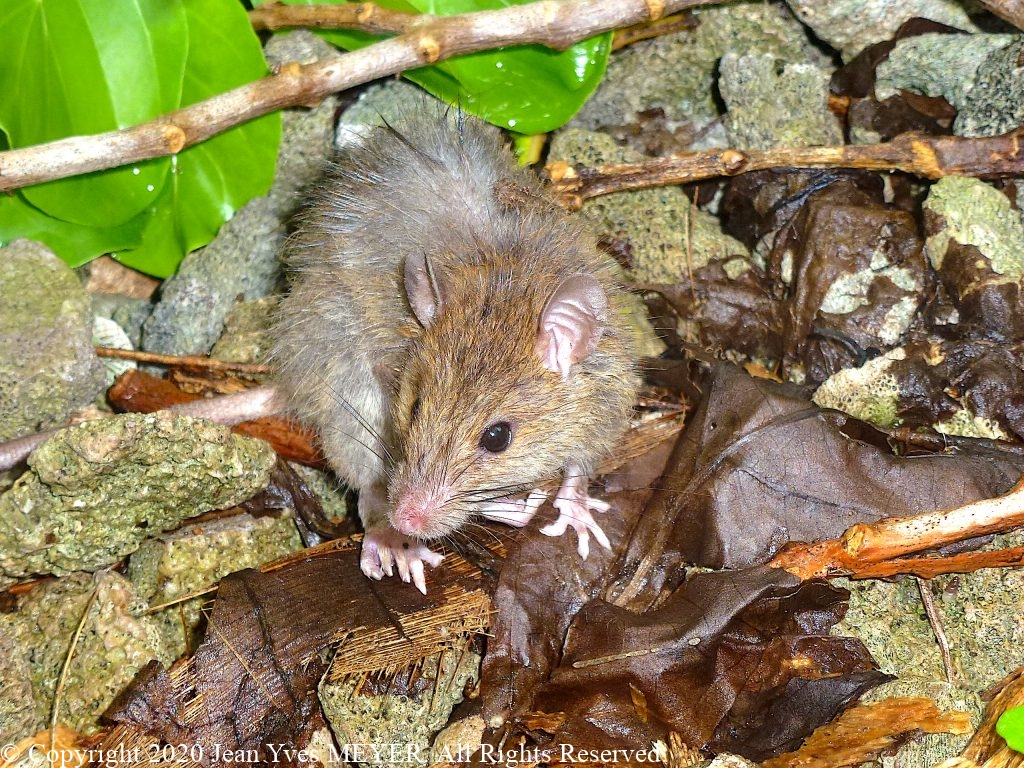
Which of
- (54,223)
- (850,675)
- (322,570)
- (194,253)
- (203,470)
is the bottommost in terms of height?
(850,675)

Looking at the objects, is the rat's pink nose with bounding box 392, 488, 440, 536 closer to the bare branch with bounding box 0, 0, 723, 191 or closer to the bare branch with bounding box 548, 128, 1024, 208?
the bare branch with bounding box 548, 128, 1024, 208

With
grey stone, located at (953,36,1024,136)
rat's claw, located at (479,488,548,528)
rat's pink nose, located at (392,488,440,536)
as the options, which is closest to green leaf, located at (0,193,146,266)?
rat's pink nose, located at (392,488,440,536)

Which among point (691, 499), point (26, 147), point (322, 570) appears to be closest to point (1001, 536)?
point (691, 499)

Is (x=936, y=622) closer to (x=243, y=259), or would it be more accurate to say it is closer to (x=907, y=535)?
(x=907, y=535)

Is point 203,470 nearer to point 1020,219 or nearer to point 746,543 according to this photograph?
point 746,543

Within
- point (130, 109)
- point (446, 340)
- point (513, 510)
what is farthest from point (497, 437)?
point (130, 109)

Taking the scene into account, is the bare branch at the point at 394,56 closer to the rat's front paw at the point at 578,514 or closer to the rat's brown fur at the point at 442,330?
the rat's brown fur at the point at 442,330

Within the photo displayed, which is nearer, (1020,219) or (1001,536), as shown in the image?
(1001,536)

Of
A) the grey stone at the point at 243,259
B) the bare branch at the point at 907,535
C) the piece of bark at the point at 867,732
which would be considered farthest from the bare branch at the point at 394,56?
the piece of bark at the point at 867,732
